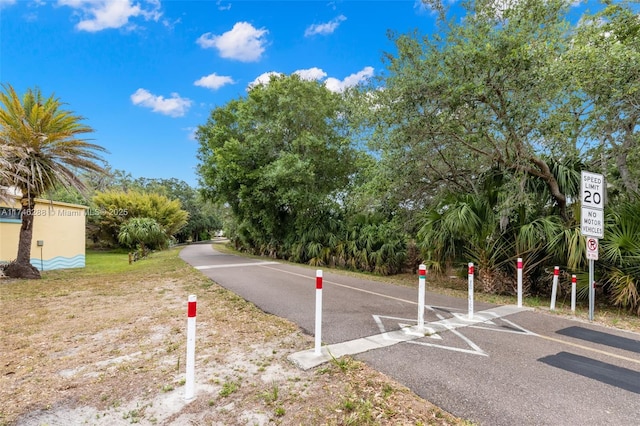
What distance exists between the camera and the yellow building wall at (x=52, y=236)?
41.7 ft

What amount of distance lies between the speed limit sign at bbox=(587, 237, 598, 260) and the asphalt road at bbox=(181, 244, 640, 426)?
1.29m

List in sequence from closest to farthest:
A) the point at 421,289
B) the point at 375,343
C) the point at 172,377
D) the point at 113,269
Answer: the point at 172,377 < the point at 375,343 < the point at 421,289 < the point at 113,269

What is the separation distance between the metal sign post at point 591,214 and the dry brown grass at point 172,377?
5303 millimetres

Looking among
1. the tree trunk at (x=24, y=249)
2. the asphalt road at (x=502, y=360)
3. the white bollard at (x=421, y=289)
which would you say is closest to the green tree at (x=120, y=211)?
the tree trunk at (x=24, y=249)

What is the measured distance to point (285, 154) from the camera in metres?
15.8

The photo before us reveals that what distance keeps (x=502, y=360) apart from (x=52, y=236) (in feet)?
58.6

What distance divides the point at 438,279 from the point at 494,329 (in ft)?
19.6

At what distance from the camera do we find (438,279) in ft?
36.4

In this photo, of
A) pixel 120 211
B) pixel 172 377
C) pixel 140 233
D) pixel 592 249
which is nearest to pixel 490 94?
pixel 592 249

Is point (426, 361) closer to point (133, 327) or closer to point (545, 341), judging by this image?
point (545, 341)

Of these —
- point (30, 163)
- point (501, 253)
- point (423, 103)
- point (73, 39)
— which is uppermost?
point (73, 39)

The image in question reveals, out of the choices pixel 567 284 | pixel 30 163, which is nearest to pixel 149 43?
pixel 30 163

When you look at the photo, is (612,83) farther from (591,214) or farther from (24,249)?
(24,249)

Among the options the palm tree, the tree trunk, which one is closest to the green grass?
the tree trunk
